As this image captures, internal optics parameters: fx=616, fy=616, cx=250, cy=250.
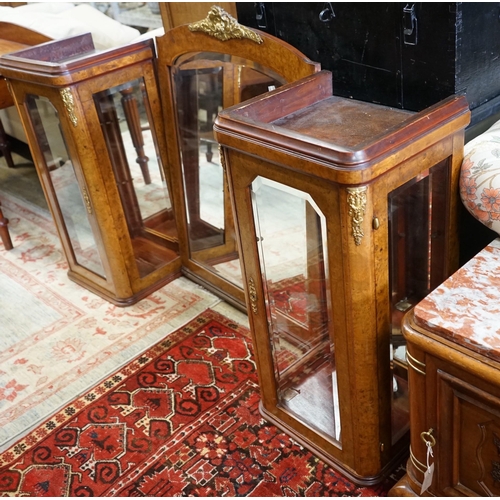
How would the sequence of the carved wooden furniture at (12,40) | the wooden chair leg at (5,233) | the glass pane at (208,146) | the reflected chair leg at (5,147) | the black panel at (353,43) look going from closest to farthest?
the black panel at (353,43)
the glass pane at (208,146)
the carved wooden furniture at (12,40)
the wooden chair leg at (5,233)
the reflected chair leg at (5,147)

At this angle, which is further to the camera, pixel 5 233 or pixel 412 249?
pixel 5 233

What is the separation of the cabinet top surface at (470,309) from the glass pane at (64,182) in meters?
1.29

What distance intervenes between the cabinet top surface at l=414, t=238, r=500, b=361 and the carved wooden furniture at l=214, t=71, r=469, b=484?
0.13m

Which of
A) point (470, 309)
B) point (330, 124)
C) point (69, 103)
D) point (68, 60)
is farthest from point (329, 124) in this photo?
point (68, 60)

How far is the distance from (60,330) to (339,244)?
1.28 m

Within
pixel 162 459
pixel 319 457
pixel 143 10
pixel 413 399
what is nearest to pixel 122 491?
Result: pixel 162 459

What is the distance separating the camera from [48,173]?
2.09m

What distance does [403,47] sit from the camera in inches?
50.4

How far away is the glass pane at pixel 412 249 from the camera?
1220mm

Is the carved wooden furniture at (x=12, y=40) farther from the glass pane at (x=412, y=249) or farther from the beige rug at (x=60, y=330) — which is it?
the glass pane at (x=412, y=249)

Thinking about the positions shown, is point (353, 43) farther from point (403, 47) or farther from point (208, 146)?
point (208, 146)

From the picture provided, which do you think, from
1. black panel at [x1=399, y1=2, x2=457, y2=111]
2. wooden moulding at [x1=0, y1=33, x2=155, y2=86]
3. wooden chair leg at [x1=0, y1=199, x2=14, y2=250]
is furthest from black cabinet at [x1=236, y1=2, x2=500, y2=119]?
wooden chair leg at [x1=0, y1=199, x2=14, y2=250]

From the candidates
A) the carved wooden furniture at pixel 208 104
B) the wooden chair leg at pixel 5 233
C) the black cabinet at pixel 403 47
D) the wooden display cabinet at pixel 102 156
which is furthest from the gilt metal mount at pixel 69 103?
the wooden chair leg at pixel 5 233

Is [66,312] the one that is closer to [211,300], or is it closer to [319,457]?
[211,300]
